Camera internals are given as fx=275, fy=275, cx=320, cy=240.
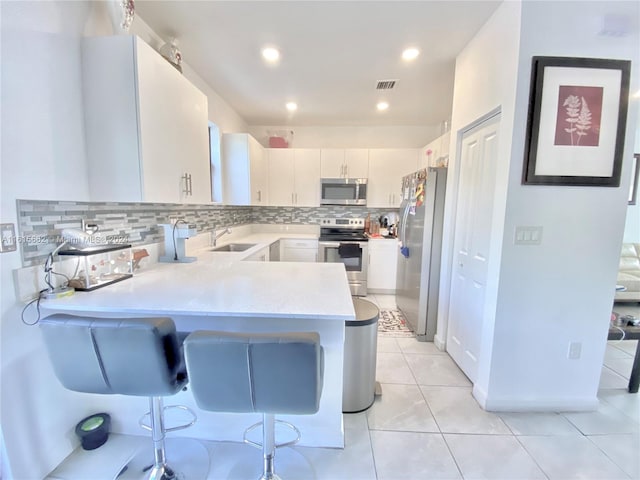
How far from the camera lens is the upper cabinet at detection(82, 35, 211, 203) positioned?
4.76 feet

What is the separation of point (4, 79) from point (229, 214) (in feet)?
8.71

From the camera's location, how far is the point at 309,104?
11.8 ft

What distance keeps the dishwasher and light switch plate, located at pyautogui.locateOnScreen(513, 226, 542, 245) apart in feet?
8.98

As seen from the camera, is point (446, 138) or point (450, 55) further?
point (446, 138)

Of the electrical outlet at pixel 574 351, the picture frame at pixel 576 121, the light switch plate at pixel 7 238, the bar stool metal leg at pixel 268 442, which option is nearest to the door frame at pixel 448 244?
the picture frame at pixel 576 121

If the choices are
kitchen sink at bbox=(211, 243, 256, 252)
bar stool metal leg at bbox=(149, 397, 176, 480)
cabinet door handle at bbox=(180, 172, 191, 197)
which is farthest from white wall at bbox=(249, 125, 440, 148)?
bar stool metal leg at bbox=(149, 397, 176, 480)

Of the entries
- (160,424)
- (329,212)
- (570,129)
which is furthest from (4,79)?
(329,212)

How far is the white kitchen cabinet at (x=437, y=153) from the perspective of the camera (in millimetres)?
3056

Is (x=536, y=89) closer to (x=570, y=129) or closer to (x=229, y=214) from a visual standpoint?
(x=570, y=129)

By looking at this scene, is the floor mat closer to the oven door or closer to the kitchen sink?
the oven door

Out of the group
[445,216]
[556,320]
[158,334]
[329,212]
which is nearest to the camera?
[158,334]

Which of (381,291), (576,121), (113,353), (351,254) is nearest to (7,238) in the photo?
(113,353)

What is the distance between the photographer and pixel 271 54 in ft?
7.86

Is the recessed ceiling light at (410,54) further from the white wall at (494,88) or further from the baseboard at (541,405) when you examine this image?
the baseboard at (541,405)
